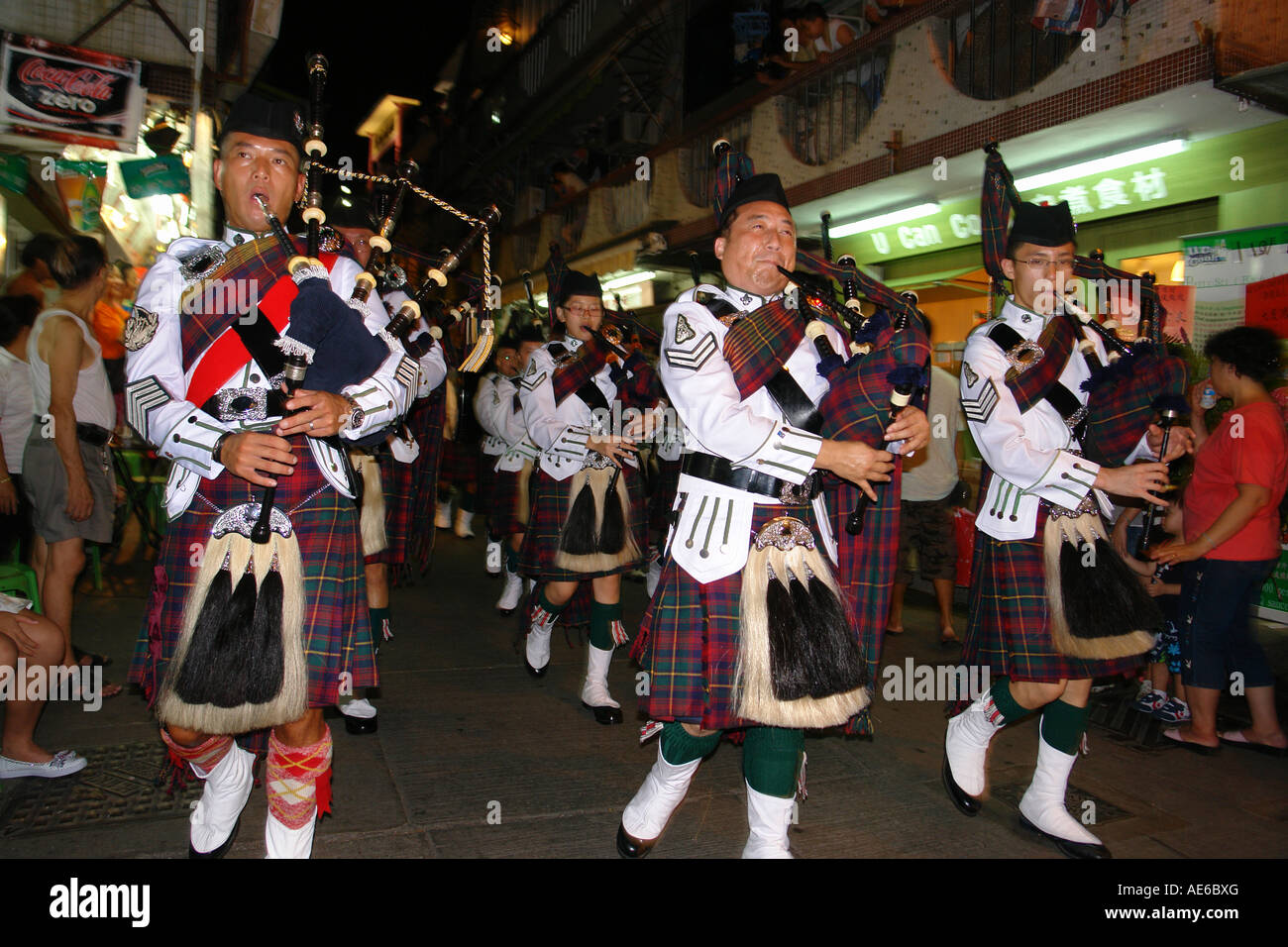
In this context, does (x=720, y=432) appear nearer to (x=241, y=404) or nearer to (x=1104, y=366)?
(x=241, y=404)

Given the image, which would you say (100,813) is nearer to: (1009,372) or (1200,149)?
(1009,372)

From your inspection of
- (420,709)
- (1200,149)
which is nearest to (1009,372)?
(420,709)

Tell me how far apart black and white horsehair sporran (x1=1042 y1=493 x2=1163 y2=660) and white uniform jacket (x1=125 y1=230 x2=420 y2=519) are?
7.55ft

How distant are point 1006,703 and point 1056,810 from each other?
1.28ft

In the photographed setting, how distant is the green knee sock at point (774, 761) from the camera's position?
2459mm

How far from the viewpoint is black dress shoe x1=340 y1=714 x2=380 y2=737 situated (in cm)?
401

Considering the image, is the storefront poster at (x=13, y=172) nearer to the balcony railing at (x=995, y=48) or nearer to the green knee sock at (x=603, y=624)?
the green knee sock at (x=603, y=624)

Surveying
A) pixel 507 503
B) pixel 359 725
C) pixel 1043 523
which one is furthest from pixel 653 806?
pixel 507 503

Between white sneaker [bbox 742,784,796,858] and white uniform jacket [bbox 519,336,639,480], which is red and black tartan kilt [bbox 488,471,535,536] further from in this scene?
white sneaker [bbox 742,784,796,858]

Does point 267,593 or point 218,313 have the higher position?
point 218,313

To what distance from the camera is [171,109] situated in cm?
838

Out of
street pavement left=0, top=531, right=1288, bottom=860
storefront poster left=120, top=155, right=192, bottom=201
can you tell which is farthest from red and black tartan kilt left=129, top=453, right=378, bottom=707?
storefront poster left=120, top=155, right=192, bottom=201

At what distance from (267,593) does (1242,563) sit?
4265 millimetres

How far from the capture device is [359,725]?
4.01 meters
